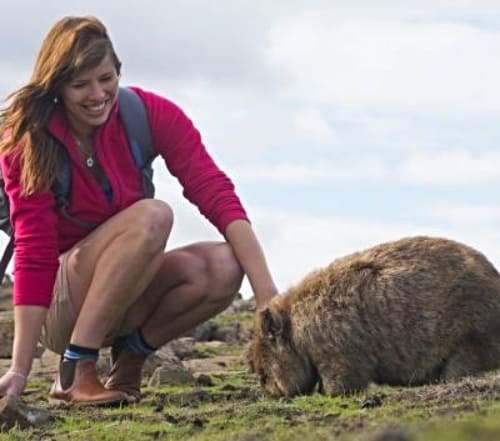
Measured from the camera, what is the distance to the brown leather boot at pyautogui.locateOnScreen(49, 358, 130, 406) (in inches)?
325

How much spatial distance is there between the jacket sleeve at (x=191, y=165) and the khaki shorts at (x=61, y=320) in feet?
2.83

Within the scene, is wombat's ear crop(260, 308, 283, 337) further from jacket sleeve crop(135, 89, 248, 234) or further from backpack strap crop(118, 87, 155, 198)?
backpack strap crop(118, 87, 155, 198)

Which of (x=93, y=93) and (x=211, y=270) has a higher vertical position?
(x=93, y=93)

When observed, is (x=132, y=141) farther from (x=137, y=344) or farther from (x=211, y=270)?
(x=137, y=344)

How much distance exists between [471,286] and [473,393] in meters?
1.15

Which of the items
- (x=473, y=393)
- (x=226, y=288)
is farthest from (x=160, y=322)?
(x=473, y=393)

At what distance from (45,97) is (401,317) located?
2.41m

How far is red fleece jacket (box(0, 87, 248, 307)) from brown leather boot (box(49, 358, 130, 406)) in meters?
0.45

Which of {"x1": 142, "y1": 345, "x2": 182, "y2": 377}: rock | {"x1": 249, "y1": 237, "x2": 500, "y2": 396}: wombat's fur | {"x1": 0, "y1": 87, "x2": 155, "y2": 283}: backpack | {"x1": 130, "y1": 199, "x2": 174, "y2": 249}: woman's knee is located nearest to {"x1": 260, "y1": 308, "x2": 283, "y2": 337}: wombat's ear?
{"x1": 249, "y1": 237, "x2": 500, "y2": 396}: wombat's fur

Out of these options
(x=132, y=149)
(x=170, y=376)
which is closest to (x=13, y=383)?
(x=132, y=149)

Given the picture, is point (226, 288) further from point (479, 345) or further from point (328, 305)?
point (479, 345)

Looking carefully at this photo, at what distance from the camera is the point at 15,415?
747 centimetres

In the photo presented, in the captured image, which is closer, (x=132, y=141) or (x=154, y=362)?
(x=132, y=141)

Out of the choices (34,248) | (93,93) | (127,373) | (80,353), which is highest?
(93,93)
